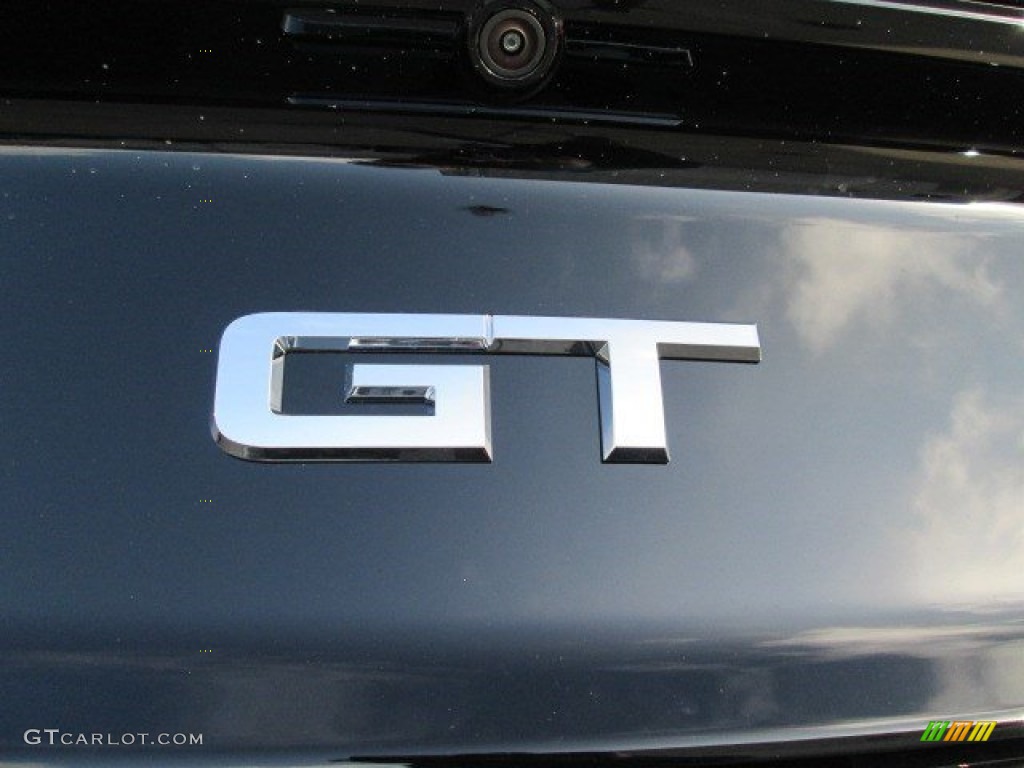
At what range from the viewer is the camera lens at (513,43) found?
1.07 m

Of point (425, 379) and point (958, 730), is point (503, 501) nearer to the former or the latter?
point (425, 379)

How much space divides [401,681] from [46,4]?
0.69 m

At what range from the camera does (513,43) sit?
108cm

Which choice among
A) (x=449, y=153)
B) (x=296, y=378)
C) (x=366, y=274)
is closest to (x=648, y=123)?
(x=449, y=153)

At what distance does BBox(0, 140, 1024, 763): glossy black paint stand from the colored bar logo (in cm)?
1

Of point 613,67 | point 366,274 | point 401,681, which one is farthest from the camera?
point 613,67

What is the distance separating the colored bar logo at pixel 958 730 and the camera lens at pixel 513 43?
714 millimetres

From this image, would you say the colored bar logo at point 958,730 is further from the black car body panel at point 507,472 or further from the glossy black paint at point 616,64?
the glossy black paint at point 616,64

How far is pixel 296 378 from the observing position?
94cm

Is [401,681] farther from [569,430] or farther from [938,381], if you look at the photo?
[938,381]

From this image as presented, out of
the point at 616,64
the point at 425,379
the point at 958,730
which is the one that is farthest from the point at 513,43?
the point at 958,730

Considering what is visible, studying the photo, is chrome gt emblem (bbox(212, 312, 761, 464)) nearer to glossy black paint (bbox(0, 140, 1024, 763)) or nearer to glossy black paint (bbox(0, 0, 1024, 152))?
glossy black paint (bbox(0, 140, 1024, 763))

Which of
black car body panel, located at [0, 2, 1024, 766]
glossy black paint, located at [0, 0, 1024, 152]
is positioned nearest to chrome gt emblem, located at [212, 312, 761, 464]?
black car body panel, located at [0, 2, 1024, 766]

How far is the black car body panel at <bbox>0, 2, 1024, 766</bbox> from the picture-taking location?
891mm
